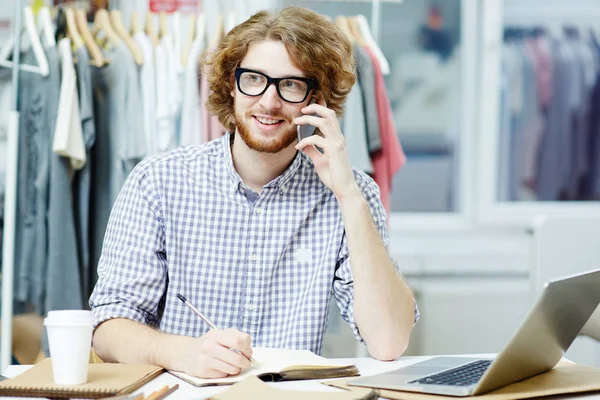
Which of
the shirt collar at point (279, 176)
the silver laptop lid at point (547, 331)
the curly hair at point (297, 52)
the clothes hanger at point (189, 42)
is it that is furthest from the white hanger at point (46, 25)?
the silver laptop lid at point (547, 331)

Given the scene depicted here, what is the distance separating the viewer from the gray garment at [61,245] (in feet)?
8.05

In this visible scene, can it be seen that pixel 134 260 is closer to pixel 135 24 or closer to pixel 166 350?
pixel 166 350

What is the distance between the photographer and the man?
1.58 m

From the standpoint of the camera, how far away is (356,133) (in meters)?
2.60

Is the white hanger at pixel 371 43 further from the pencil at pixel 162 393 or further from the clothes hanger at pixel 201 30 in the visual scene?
the pencil at pixel 162 393

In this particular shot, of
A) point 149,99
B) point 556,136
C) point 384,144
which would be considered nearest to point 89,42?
point 149,99

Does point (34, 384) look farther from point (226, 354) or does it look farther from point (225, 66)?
point (225, 66)

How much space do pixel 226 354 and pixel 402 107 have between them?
2.51 m

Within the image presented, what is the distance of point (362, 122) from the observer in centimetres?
261

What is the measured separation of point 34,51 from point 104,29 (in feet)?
0.87

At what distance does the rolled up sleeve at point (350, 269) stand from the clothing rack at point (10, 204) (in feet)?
3.77

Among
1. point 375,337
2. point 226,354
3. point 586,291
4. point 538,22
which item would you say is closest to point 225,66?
point 375,337

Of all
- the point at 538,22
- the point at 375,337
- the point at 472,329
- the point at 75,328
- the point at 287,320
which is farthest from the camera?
the point at 538,22

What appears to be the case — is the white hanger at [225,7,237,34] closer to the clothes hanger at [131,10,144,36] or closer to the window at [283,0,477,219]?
the clothes hanger at [131,10,144,36]
